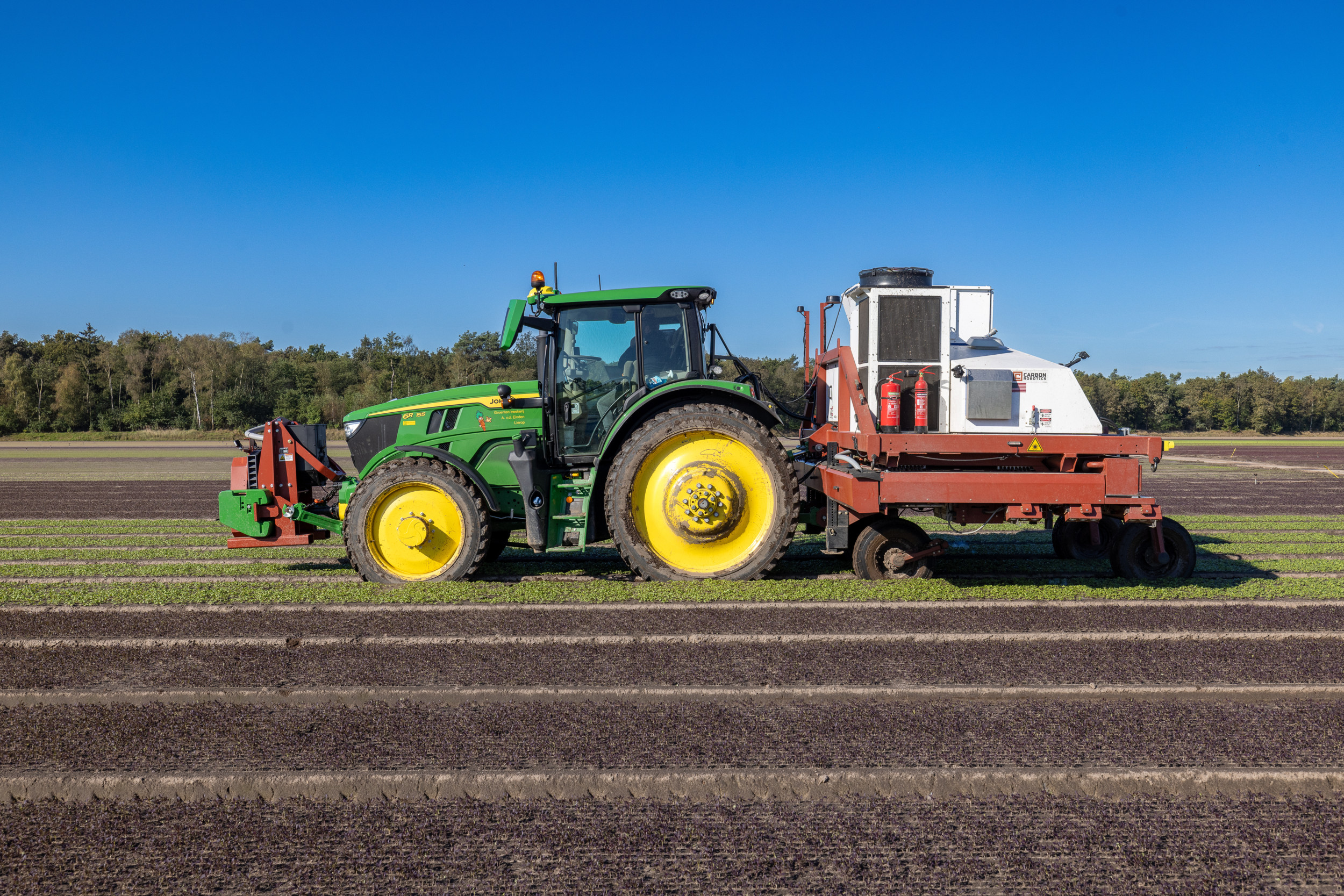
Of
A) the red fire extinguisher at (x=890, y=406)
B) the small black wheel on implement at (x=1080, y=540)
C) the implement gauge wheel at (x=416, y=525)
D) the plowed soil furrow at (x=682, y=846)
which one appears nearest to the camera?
the plowed soil furrow at (x=682, y=846)

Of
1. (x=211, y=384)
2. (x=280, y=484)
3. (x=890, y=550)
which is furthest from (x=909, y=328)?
(x=211, y=384)

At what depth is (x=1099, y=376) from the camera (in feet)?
210

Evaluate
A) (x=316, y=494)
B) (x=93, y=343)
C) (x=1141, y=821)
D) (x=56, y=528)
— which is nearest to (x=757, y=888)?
(x=1141, y=821)

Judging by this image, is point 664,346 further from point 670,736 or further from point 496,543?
point 670,736

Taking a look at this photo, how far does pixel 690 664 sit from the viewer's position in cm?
499

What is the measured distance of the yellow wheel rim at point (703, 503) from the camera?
689 centimetres

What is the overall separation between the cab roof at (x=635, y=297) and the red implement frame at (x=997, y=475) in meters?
1.49

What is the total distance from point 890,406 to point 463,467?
3.67 m

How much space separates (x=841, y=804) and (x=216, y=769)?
269 cm

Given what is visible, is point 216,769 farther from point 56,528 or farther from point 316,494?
point 56,528

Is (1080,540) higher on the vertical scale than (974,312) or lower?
lower

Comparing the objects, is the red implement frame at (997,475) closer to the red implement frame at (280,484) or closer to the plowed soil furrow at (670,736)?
the plowed soil furrow at (670,736)

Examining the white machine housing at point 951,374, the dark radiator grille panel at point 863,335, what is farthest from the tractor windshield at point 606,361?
the white machine housing at point 951,374

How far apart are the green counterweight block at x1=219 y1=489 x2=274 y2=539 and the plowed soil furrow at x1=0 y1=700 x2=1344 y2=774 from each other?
3.20 meters
